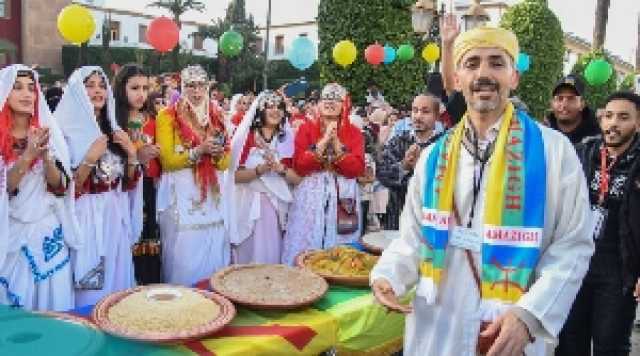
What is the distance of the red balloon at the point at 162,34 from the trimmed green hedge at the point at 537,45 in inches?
502

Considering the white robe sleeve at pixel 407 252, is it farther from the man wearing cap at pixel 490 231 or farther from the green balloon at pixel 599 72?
the green balloon at pixel 599 72

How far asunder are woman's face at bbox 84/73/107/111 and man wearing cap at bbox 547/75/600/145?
3.00 m

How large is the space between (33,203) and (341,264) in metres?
1.65

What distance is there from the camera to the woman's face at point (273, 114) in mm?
4568

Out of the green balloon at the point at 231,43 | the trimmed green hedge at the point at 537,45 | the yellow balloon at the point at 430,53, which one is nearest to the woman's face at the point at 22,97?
the green balloon at the point at 231,43

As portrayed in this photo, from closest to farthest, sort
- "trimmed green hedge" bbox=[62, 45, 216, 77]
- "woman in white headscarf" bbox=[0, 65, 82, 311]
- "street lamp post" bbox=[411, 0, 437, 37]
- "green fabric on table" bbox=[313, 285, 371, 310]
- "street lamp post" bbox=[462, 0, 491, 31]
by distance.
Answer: "green fabric on table" bbox=[313, 285, 371, 310] → "woman in white headscarf" bbox=[0, 65, 82, 311] → "street lamp post" bbox=[462, 0, 491, 31] → "street lamp post" bbox=[411, 0, 437, 37] → "trimmed green hedge" bbox=[62, 45, 216, 77]

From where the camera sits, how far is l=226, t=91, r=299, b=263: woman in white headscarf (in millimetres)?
4480

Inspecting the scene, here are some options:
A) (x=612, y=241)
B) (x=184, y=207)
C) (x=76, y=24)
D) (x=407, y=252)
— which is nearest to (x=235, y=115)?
(x=76, y=24)

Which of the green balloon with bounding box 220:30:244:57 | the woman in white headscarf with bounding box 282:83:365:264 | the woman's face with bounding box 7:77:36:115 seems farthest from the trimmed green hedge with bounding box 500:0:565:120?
the woman's face with bounding box 7:77:36:115

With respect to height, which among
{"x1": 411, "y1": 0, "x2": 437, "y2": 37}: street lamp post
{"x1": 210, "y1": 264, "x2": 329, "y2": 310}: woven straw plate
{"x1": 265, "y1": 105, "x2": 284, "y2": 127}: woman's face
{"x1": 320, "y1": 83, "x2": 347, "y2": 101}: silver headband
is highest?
{"x1": 411, "y1": 0, "x2": 437, "y2": 37}: street lamp post

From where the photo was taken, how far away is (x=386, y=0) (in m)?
13.7

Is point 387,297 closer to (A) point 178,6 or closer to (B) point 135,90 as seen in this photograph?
(B) point 135,90

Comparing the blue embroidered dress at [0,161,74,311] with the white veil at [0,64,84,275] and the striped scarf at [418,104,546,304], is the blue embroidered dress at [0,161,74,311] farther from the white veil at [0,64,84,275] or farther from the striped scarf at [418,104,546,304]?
the striped scarf at [418,104,546,304]

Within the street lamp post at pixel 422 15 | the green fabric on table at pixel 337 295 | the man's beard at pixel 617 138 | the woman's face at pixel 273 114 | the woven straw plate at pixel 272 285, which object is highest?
the street lamp post at pixel 422 15
